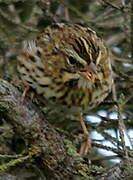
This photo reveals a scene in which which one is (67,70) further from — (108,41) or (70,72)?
(108,41)

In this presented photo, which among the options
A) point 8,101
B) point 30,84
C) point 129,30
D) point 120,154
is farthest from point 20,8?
point 120,154

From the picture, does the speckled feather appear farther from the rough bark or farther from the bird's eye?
the rough bark

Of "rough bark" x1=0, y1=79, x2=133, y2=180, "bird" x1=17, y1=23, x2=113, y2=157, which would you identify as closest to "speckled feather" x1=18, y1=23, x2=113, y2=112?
"bird" x1=17, y1=23, x2=113, y2=157

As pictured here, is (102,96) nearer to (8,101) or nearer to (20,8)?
(8,101)

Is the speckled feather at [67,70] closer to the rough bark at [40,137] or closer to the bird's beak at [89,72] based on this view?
the bird's beak at [89,72]

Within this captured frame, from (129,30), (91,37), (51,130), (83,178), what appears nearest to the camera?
(83,178)

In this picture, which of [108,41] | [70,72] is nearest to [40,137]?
[70,72]
